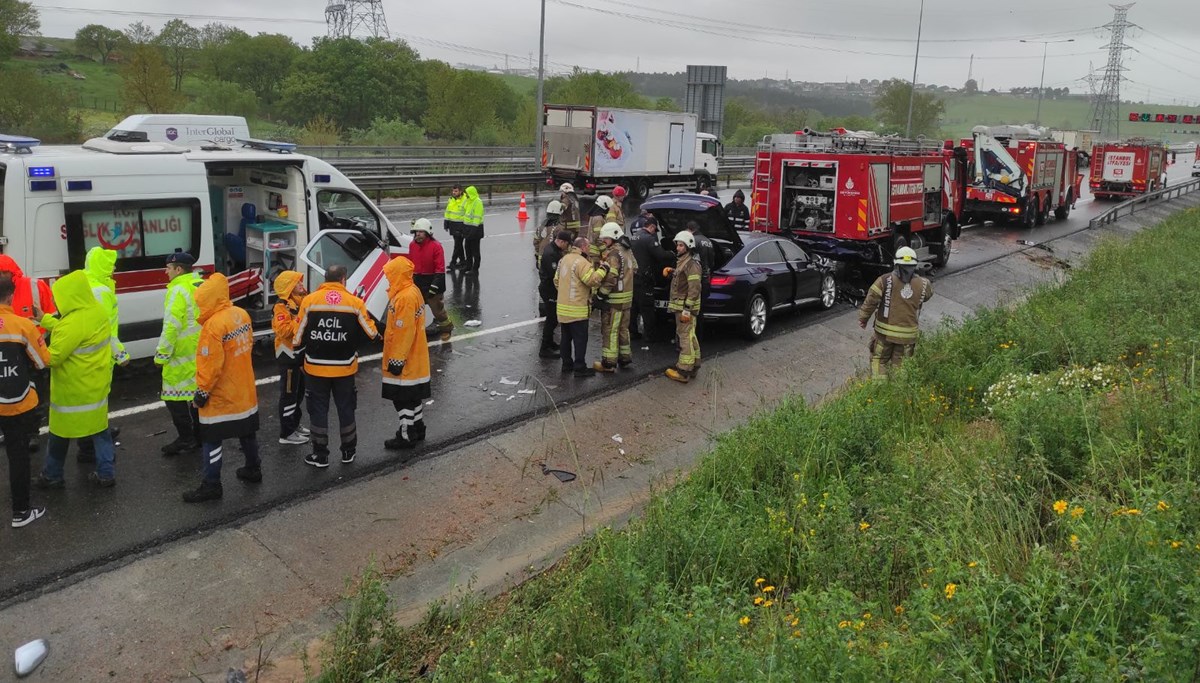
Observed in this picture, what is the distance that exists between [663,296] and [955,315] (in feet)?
21.0

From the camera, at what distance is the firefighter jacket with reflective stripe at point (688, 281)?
1009 cm

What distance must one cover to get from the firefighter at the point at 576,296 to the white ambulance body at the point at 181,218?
6.99 feet

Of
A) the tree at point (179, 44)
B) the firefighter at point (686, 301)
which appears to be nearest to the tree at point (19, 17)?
the tree at point (179, 44)

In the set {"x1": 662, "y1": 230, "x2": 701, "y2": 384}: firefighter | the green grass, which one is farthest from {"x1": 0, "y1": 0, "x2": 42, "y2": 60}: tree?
the green grass

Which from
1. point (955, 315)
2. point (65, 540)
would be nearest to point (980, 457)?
point (65, 540)

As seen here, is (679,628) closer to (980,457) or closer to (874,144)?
(980,457)

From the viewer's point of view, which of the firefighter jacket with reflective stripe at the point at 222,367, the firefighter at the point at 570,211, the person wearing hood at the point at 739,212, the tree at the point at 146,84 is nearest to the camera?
the firefighter jacket with reflective stripe at the point at 222,367

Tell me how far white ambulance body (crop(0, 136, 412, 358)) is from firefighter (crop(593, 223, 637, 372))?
2.59m

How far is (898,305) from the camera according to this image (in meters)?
9.41

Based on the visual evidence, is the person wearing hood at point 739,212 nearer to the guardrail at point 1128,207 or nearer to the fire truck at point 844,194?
the fire truck at point 844,194

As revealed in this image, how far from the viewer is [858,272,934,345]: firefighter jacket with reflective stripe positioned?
9.37 m

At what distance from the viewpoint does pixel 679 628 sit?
12.7 feet

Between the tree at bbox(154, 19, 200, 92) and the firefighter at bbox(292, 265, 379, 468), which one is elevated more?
the tree at bbox(154, 19, 200, 92)

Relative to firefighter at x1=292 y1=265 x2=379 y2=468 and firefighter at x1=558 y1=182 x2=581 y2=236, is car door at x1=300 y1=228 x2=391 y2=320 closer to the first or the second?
firefighter at x1=292 y1=265 x2=379 y2=468
